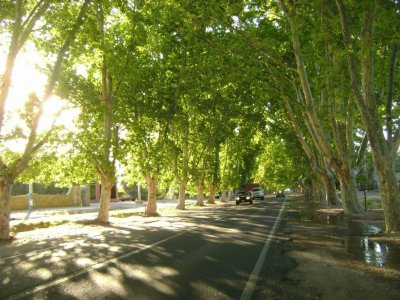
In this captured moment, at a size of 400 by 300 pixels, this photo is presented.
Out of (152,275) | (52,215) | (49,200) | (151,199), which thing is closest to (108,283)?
(152,275)

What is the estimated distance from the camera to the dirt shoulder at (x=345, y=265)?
6.41 meters

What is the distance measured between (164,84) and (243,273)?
21979 millimetres

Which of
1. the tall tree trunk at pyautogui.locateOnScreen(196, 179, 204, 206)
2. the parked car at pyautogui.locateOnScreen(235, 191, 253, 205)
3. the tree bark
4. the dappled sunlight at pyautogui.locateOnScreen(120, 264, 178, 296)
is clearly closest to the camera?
the dappled sunlight at pyautogui.locateOnScreen(120, 264, 178, 296)

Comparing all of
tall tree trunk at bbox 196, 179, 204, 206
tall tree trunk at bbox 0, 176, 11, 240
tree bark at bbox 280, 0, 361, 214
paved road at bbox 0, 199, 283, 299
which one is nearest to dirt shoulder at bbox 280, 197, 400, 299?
paved road at bbox 0, 199, 283, 299

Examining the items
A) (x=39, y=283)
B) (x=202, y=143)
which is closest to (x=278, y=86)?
(x=39, y=283)

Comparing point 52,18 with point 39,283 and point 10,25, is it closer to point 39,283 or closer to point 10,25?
point 10,25

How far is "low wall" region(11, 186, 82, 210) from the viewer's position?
4031cm

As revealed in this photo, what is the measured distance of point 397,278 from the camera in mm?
7078

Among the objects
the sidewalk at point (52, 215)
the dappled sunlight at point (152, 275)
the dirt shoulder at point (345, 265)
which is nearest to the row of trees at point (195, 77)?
the dirt shoulder at point (345, 265)

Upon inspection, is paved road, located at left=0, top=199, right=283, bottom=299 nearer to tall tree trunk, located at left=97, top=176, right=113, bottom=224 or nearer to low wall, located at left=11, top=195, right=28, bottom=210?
tall tree trunk, located at left=97, top=176, right=113, bottom=224

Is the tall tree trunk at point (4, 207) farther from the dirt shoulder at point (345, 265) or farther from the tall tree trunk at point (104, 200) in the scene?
the dirt shoulder at point (345, 265)

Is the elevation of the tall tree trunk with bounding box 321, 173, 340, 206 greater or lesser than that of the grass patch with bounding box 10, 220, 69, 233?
greater

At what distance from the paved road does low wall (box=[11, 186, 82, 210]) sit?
29.4m

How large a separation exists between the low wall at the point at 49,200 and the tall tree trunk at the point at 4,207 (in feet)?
83.8
